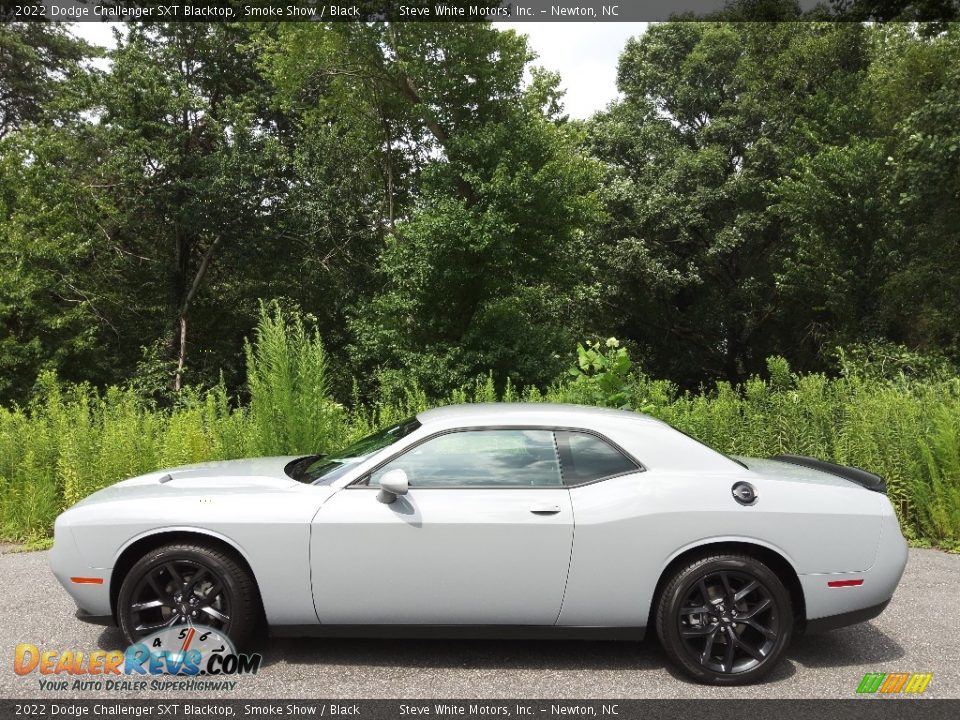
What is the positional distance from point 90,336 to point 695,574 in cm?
2263

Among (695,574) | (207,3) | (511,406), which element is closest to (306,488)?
(511,406)

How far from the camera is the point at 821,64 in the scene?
2817cm

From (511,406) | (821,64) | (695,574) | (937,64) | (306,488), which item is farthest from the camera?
(821,64)

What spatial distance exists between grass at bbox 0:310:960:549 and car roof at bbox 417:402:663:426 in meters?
3.27

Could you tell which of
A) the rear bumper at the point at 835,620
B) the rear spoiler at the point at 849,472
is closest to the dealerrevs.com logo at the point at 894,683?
the rear bumper at the point at 835,620

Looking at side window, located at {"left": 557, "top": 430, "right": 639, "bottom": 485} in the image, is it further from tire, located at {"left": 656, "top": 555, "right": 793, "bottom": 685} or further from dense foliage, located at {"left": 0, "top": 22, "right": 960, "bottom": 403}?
dense foliage, located at {"left": 0, "top": 22, "right": 960, "bottom": 403}

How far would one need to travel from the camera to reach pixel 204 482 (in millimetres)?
4621

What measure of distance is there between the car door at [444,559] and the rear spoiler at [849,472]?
6.08 ft

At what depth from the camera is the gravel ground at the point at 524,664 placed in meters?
3.94

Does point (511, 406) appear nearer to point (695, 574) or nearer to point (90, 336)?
point (695, 574)

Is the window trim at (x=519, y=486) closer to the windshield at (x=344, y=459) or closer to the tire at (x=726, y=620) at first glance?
the windshield at (x=344, y=459)

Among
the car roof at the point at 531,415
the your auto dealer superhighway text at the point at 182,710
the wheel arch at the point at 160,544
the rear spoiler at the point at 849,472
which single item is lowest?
the your auto dealer superhighway text at the point at 182,710

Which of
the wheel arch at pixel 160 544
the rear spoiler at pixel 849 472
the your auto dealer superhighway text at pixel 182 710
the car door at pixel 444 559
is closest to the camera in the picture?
the your auto dealer superhighway text at pixel 182 710

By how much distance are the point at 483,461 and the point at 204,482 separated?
1789 millimetres
